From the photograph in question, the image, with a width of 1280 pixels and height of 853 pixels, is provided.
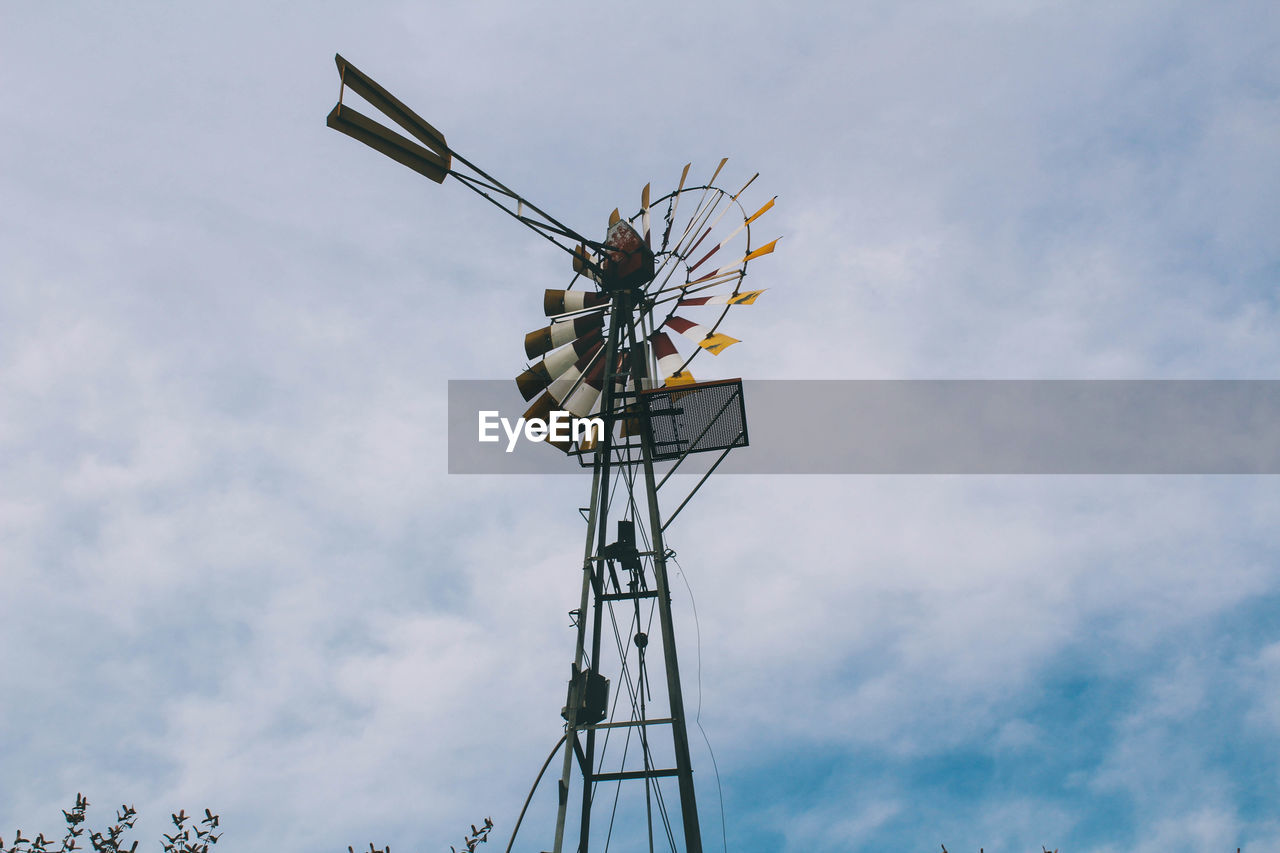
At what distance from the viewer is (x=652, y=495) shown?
1212 centimetres

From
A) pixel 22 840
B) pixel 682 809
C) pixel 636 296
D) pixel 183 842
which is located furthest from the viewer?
pixel 636 296

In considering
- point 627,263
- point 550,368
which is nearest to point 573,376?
point 550,368

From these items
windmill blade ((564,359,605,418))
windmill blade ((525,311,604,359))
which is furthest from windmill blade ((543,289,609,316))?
windmill blade ((564,359,605,418))

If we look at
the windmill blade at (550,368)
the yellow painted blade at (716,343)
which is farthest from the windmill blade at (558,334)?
the yellow painted blade at (716,343)

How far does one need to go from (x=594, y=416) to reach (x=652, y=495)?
1.67 metres

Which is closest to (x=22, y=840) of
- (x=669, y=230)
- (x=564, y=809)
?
(x=564, y=809)

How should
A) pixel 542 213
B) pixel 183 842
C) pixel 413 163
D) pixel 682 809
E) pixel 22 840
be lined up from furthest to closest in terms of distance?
pixel 542 213 < pixel 413 163 < pixel 682 809 < pixel 183 842 < pixel 22 840

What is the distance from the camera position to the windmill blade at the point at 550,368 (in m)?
14.0

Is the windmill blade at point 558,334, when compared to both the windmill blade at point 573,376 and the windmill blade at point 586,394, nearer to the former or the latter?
the windmill blade at point 573,376

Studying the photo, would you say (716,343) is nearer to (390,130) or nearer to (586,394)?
(586,394)

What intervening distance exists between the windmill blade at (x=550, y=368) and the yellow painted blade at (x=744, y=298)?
2239 millimetres

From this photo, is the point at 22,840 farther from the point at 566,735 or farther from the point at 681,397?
the point at 681,397

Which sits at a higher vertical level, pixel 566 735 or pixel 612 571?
pixel 612 571

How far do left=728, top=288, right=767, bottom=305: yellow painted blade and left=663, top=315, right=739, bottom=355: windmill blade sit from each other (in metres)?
0.51
